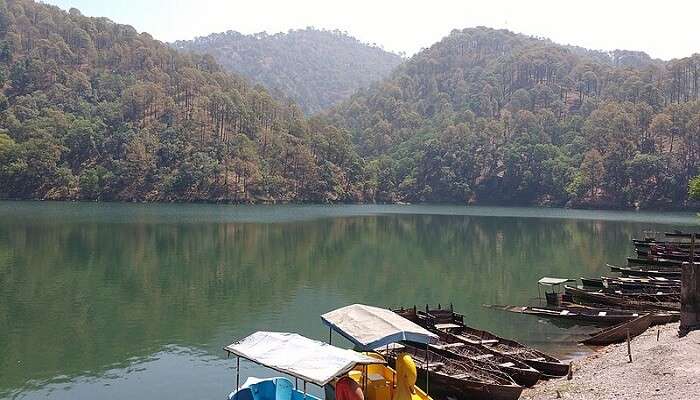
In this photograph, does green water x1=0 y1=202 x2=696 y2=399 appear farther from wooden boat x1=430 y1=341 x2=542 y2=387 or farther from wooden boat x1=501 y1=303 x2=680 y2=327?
wooden boat x1=430 y1=341 x2=542 y2=387

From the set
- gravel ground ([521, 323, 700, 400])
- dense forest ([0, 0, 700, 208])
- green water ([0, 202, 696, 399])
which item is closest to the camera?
gravel ground ([521, 323, 700, 400])

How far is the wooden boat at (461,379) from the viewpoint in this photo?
17.8 m

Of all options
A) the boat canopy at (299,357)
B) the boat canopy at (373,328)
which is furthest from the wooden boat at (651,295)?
the boat canopy at (299,357)

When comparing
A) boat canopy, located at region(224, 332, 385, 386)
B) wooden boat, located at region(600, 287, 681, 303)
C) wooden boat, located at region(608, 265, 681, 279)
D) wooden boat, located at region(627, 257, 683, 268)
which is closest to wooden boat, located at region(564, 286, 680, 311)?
wooden boat, located at region(600, 287, 681, 303)

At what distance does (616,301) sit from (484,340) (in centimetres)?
1216

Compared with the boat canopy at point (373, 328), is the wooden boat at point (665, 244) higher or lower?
lower

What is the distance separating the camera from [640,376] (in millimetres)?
18016

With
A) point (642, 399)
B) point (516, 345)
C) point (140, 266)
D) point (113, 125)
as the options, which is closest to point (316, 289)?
point (140, 266)

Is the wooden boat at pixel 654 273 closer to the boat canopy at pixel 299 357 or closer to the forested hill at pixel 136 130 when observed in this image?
the boat canopy at pixel 299 357

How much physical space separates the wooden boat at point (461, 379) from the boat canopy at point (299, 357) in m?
3.87

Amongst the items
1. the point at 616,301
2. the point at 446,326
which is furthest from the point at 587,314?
the point at 446,326

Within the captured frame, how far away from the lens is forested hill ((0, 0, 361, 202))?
129250mm

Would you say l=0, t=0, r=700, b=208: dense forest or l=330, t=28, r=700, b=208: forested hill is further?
l=330, t=28, r=700, b=208: forested hill

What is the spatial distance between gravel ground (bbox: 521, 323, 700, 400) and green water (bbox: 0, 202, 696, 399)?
465 centimetres
